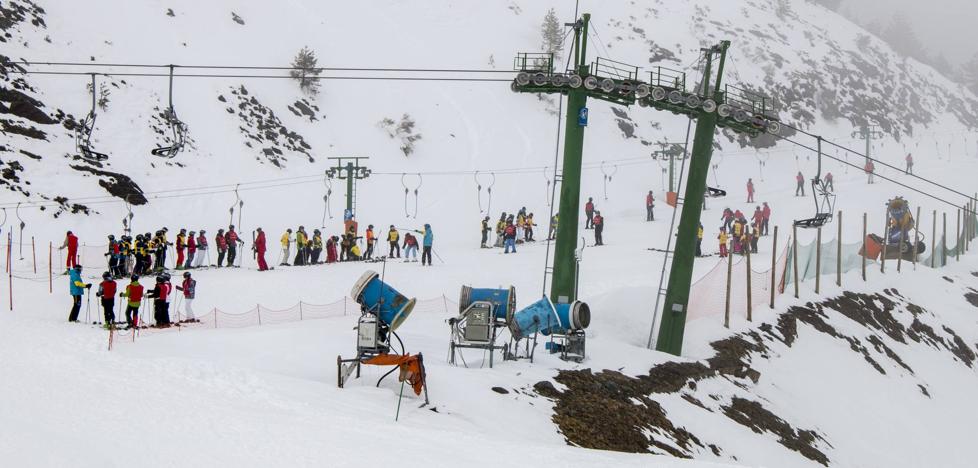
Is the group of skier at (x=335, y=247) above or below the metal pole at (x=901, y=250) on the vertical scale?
below

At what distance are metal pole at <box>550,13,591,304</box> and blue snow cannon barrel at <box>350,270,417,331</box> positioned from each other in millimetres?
7429

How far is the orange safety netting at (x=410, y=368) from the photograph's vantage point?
46.8 feet

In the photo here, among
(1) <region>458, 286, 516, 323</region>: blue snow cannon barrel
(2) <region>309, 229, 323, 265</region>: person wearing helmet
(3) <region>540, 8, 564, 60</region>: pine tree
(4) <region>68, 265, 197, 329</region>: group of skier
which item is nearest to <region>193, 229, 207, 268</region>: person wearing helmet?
(2) <region>309, 229, 323, 265</region>: person wearing helmet

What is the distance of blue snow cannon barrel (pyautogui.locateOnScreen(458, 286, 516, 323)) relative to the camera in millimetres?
18656

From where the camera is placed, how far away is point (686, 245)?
24047 mm

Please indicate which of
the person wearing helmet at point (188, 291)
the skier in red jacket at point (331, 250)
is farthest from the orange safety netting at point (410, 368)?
the skier in red jacket at point (331, 250)

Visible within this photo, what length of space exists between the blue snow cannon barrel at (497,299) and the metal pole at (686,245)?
6.70 metres

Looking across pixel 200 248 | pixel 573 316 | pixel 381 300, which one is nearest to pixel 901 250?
pixel 573 316

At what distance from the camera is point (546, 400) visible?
16281mm

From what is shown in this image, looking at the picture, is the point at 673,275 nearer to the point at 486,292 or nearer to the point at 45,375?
the point at 486,292

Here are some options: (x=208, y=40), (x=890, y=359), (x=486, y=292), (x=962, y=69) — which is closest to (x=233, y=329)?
(x=486, y=292)

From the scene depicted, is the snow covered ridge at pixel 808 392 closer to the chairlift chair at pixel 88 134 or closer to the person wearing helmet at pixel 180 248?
the chairlift chair at pixel 88 134

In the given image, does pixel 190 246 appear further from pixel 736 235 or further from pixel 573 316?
pixel 736 235

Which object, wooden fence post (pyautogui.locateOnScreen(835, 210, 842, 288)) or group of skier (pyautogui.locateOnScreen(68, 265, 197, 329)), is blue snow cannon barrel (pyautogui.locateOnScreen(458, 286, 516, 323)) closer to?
group of skier (pyautogui.locateOnScreen(68, 265, 197, 329))
